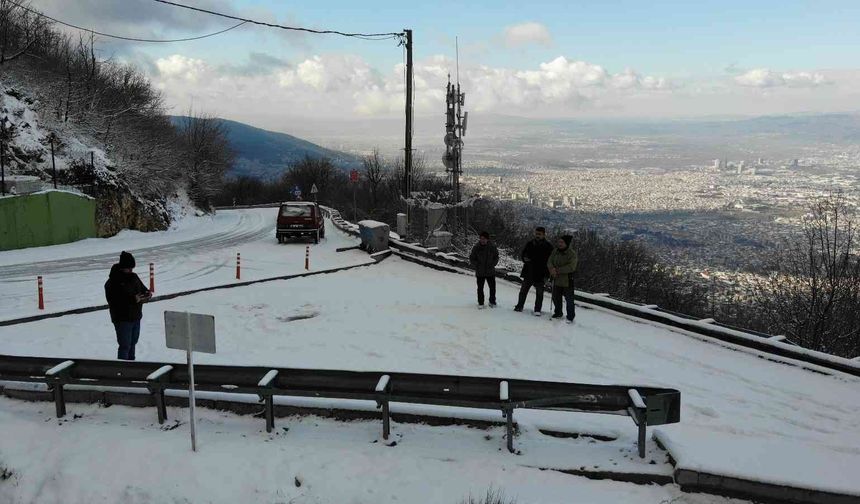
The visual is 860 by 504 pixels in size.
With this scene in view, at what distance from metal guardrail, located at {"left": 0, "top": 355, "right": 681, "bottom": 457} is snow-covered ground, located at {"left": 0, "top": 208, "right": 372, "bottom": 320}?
22.4ft

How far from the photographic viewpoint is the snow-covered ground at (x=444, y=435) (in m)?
5.68

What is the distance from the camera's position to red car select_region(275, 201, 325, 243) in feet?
94.2

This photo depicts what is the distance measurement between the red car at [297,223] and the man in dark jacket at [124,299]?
19995 mm

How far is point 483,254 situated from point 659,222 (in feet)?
232

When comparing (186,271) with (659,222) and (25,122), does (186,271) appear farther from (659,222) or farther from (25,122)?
(659,222)

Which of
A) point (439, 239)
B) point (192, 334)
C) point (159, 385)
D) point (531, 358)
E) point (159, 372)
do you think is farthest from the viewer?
point (439, 239)

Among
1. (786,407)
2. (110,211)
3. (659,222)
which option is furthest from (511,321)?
(659,222)

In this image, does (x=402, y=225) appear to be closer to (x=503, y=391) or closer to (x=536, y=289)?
(x=536, y=289)

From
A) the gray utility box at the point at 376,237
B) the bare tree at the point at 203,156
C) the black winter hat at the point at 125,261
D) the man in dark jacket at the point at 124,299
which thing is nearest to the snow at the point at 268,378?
the man in dark jacket at the point at 124,299

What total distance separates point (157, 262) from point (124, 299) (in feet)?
48.2

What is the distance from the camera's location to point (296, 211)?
29.5 meters

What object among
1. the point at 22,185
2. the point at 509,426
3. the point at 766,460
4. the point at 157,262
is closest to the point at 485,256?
the point at 509,426

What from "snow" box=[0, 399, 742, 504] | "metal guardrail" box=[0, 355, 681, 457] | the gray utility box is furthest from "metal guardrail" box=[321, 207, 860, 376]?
the gray utility box

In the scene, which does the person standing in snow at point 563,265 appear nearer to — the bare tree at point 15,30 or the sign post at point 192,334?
the sign post at point 192,334
